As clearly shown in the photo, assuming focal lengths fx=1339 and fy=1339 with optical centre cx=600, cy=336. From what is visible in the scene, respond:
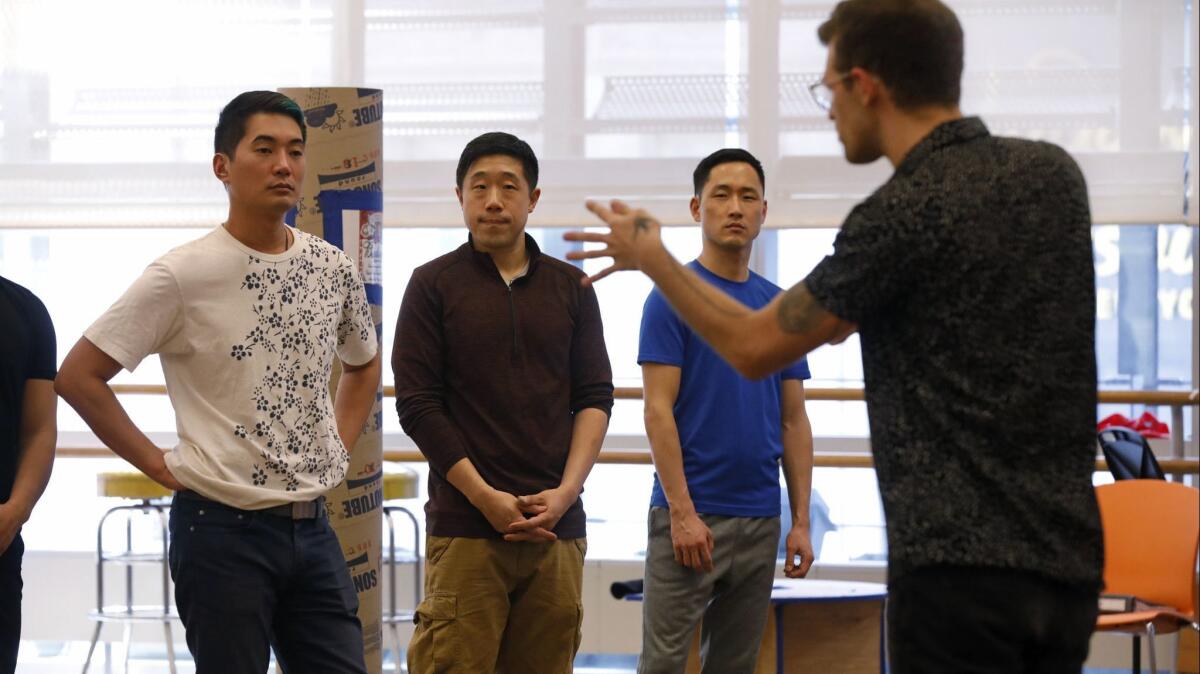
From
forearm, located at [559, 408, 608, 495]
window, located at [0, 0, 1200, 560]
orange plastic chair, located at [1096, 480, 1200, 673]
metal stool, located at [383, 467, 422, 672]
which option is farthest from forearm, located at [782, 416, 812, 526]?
window, located at [0, 0, 1200, 560]

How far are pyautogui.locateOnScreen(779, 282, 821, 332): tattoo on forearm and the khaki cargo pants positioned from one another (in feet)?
3.90

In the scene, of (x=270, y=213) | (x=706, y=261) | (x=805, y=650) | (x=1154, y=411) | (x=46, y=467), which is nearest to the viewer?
(x=270, y=213)

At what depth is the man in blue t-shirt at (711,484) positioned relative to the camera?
2893mm

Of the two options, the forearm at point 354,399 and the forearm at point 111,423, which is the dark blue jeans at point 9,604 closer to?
the forearm at point 111,423

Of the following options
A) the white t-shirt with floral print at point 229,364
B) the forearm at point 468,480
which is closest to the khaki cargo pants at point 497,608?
the forearm at point 468,480

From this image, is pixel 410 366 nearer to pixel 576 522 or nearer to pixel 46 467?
pixel 576 522

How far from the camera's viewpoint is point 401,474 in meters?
4.80

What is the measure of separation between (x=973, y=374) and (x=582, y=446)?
4.29 feet

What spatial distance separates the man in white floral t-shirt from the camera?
7.46 ft

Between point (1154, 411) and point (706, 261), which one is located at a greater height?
point (706, 261)

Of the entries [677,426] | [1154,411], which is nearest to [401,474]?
[677,426]

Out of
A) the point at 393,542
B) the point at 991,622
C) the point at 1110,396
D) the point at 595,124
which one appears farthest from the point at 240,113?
the point at 1110,396

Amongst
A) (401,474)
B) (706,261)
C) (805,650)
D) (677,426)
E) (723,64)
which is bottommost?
(805,650)

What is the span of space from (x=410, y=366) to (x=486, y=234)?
12.8 inches
